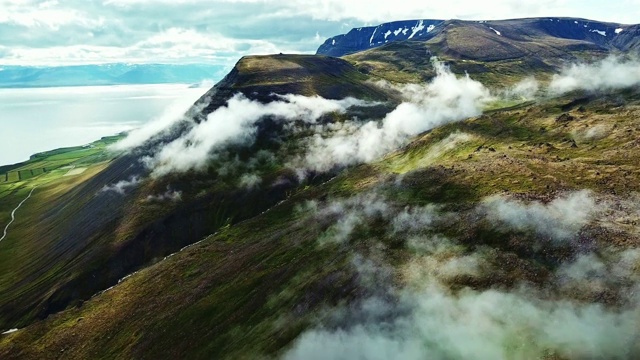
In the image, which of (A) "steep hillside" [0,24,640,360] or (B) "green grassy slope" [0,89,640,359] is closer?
(A) "steep hillside" [0,24,640,360]

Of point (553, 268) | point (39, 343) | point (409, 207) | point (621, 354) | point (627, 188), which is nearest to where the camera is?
point (621, 354)

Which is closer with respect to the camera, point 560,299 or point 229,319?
point 560,299

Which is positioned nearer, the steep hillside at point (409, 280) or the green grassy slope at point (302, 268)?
the steep hillside at point (409, 280)

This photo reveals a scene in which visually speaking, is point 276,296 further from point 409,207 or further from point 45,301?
point 45,301

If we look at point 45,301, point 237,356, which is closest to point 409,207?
point 237,356

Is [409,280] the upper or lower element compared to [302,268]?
upper

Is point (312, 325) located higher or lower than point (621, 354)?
lower

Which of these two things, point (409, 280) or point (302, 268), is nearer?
point (409, 280)

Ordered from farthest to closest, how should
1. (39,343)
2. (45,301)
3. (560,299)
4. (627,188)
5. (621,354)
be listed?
(45,301)
(39,343)
(627,188)
(560,299)
(621,354)
